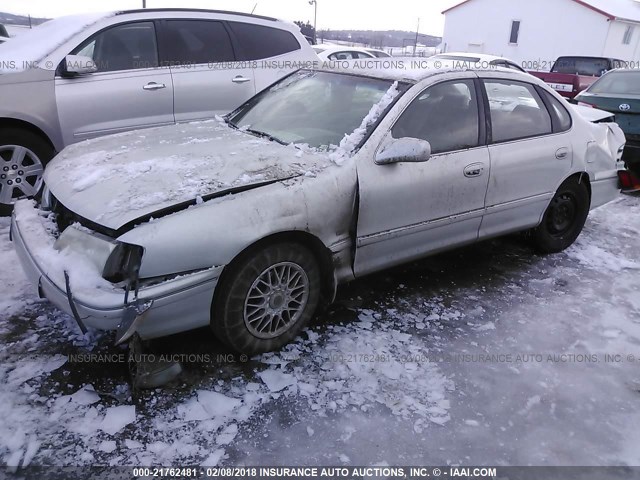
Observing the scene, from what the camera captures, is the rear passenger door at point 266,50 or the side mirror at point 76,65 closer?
the side mirror at point 76,65

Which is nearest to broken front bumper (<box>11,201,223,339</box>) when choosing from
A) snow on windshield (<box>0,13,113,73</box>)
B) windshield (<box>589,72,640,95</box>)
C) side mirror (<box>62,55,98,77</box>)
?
side mirror (<box>62,55,98,77</box>)

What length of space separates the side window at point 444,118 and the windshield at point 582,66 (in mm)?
13259

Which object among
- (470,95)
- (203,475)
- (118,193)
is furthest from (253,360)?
(470,95)

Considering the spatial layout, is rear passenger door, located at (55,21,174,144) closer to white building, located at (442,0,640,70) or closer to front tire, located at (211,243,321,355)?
front tire, located at (211,243,321,355)

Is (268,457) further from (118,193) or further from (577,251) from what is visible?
(577,251)

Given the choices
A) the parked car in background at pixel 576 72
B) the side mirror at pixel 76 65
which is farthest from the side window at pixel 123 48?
the parked car in background at pixel 576 72

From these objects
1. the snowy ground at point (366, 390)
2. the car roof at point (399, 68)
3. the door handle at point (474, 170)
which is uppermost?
the car roof at point (399, 68)

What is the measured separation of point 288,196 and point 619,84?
7163 mm

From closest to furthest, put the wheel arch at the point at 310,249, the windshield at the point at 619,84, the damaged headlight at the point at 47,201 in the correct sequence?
1. the wheel arch at the point at 310,249
2. the damaged headlight at the point at 47,201
3. the windshield at the point at 619,84

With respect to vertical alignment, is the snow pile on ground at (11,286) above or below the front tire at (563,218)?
below

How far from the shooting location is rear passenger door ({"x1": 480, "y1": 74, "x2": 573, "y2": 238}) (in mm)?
3828

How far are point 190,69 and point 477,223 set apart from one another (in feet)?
11.1

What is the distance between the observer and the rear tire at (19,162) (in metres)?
4.50

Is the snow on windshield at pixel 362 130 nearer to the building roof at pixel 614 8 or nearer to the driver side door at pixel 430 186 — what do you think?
the driver side door at pixel 430 186
